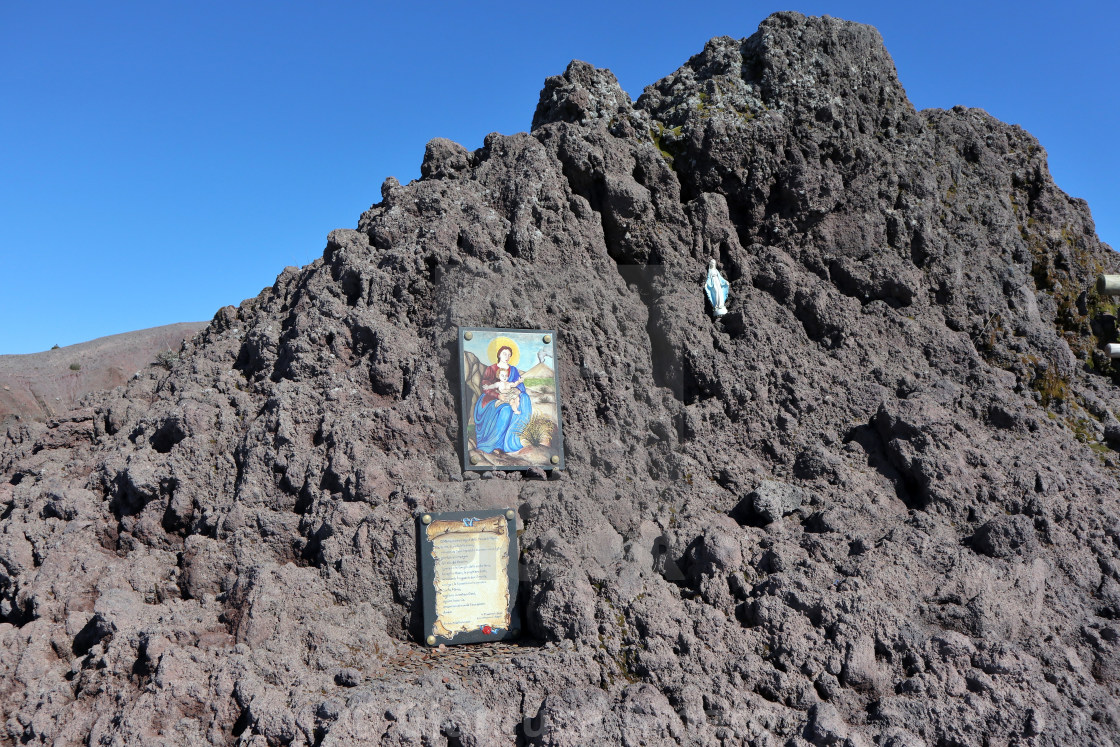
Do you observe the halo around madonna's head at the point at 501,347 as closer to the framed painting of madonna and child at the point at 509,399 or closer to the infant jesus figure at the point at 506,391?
the framed painting of madonna and child at the point at 509,399

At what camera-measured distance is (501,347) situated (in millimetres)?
6426

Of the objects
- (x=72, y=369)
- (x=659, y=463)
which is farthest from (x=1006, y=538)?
(x=72, y=369)

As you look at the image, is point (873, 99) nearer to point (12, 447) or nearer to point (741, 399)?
point (741, 399)

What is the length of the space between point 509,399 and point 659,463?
1.36m

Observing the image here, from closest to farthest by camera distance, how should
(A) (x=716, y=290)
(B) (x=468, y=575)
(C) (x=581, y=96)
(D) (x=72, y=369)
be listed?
(B) (x=468, y=575), (A) (x=716, y=290), (C) (x=581, y=96), (D) (x=72, y=369)

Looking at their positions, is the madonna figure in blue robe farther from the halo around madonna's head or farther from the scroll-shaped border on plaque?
the scroll-shaped border on plaque

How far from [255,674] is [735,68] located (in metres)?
7.30

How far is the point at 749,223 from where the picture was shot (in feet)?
26.0

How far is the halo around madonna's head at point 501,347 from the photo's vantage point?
251 inches

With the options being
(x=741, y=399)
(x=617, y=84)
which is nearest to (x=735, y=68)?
(x=617, y=84)

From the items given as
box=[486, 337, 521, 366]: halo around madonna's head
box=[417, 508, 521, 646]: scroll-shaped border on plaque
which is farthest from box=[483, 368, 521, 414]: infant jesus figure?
box=[417, 508, 521, 646]: scroll-shaped border on plaque

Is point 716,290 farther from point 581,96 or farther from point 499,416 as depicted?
point 499,416

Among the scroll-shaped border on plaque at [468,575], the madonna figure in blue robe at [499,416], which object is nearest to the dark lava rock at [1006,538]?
the scroll-shaped border on plaque at [468,575]

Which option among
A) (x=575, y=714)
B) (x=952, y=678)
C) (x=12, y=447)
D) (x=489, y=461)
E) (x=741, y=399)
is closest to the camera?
(x=575, y=714)
